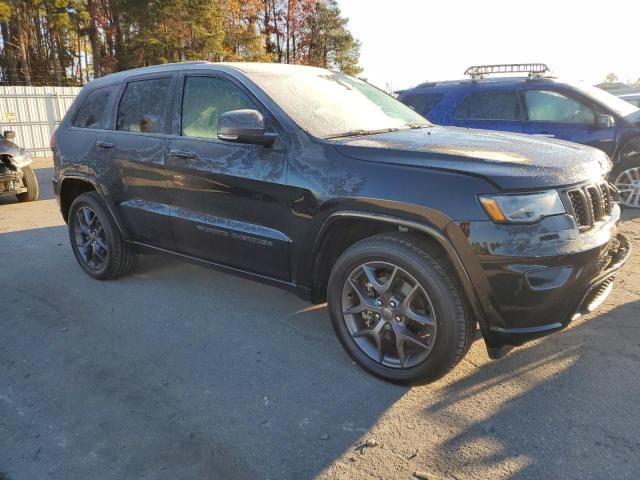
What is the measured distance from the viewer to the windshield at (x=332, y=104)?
10.9 ft

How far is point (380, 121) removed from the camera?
144 inches

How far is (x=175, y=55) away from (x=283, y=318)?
27.6 meters

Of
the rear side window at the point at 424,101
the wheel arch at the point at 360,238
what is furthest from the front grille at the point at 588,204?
the rear side window at the point at 424,101

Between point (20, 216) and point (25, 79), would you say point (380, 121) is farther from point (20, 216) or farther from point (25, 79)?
point (25, 79)

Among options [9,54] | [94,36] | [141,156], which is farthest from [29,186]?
[9,54]

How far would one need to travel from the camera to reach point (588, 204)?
2.66m

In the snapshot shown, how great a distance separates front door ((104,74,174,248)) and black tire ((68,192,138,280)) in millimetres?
237

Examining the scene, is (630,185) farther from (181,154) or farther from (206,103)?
(181,154)

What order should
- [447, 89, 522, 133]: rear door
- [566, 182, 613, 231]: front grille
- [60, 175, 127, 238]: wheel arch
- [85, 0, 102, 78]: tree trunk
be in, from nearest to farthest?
[566, 182, 613, 231]: front grille → [60, 175, 127, 238]: wheel arch → [447, 89, 522, 133]: rear door → [85, 0, 102, 78]: tree trunk

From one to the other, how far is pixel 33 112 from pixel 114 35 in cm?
1272

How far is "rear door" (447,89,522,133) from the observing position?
700cm

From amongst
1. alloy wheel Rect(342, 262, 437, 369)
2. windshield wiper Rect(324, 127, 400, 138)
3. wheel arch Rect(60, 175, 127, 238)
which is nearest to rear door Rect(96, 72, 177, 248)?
wheel arch Rect(60, 175, 127, 238)

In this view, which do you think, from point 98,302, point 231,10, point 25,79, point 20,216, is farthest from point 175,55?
point 98,302

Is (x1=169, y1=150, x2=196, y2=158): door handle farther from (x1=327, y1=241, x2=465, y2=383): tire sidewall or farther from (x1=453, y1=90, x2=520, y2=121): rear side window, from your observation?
(x1=453, y1=90, x2=520, y2=121): rear side window
